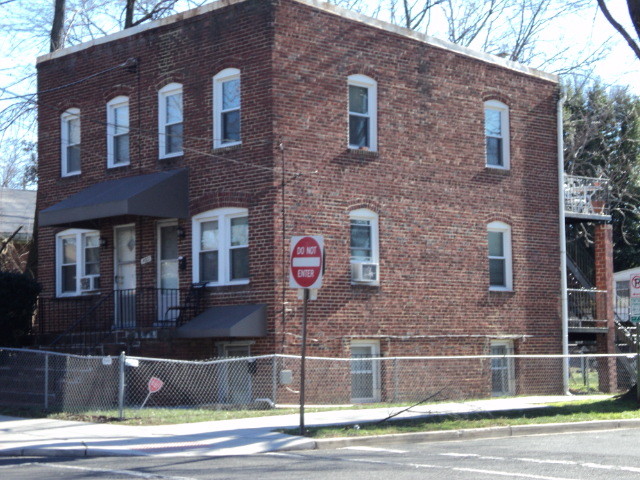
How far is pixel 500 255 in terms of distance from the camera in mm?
25375

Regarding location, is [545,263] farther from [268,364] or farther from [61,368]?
[61,368]

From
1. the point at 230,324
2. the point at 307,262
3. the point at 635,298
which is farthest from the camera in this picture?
the point at 230,324

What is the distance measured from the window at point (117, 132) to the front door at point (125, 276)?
165 centimetres

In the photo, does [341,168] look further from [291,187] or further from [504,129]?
[504,129]

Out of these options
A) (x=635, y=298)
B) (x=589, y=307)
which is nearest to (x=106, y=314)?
(x=635, y=298)

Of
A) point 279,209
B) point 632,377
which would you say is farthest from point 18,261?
point 632,377

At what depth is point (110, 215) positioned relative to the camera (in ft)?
72.1

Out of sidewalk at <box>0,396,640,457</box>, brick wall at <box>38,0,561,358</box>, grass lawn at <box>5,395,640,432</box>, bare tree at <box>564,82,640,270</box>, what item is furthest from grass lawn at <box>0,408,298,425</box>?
bare tree at <box>564,82,640,270</box>

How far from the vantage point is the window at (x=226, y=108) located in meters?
22.0

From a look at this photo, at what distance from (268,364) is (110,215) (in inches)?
193

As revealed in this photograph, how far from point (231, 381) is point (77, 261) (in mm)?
6499

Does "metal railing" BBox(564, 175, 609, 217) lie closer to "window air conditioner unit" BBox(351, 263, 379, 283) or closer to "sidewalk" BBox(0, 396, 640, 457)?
"window air conditioner unit" BBox(351, 263, 379, 283)

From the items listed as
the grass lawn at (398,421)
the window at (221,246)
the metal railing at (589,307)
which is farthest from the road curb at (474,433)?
the metal railing at (589,307)

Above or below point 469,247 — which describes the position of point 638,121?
above
